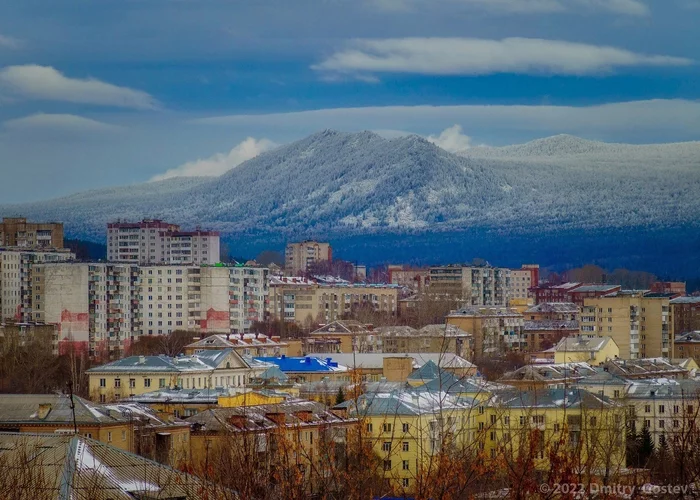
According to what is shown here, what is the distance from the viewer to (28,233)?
85438 millimetres

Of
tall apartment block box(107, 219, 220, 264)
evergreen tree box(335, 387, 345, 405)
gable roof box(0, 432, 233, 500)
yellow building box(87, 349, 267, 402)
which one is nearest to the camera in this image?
gable roof box(0, 432, 233, 500)

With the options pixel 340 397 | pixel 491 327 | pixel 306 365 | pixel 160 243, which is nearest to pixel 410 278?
pixel 160 243

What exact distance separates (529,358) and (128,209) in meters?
86.3

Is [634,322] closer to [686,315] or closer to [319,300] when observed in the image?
[686,315]

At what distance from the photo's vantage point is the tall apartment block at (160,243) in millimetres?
95750

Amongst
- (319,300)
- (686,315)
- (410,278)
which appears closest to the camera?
(686,315)

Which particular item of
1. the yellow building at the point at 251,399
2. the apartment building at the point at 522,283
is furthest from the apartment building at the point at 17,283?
the apartment building at the point at 522,283

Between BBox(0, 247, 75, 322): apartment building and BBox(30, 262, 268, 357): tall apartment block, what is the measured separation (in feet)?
1.37

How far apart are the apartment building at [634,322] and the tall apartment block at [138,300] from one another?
43.3 ft

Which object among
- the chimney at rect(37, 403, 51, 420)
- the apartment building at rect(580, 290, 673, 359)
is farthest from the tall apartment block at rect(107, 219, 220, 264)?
the chimney at rect(37, 403, 51, 420)

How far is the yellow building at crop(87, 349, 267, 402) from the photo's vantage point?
1596 inches

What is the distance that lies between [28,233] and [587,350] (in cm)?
3991

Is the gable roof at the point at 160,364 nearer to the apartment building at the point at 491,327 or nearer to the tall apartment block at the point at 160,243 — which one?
the apartment building at the point at 491,327

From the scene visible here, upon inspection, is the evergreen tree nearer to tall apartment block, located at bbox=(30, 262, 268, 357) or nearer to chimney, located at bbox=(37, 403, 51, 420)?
chimney, located at bbox=(37, 403, 51, 420)
